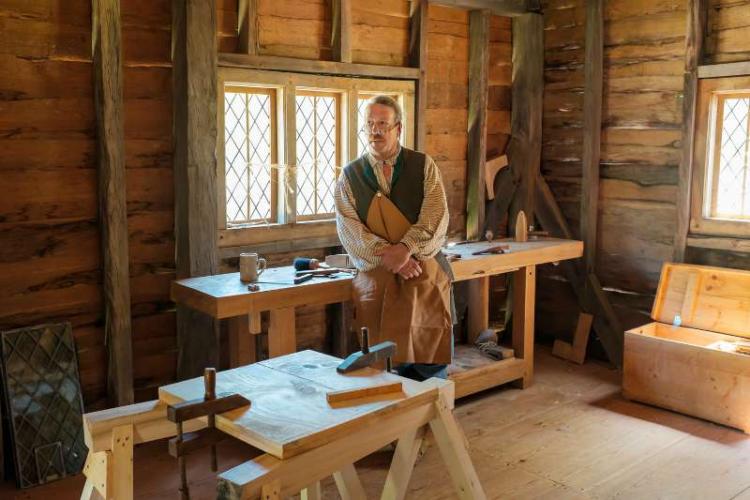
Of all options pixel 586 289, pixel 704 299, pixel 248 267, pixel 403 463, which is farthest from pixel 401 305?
pixel 586 289

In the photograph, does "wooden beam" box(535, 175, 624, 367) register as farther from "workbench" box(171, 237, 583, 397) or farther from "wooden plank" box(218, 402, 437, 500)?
"wooden plank" box(218, 402, 437, 500)

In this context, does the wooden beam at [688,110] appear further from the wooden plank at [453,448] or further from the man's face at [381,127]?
the wooden plank at [453,448]

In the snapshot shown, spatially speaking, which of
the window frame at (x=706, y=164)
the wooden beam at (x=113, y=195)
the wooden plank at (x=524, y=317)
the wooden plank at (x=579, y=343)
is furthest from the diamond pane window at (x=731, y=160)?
the wooden beam at (x=113, y=195)

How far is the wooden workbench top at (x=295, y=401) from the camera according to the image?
1991 mm

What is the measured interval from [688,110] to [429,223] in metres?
2.13

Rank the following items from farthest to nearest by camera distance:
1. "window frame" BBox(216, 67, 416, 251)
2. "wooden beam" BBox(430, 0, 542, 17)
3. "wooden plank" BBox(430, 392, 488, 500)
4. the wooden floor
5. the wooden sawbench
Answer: "wooden beam" BBox(430, 0, 542, 17)
"window frame" BBox(216, 67, 416, 251)
the wooden floor
"wooden plank" BBox(430, 392, 488, 500)
the wooden sawbench

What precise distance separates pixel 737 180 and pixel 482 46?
1.86 metres

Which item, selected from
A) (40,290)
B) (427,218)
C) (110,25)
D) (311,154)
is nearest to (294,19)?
(311,154)

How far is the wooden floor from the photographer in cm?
352

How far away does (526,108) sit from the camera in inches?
221

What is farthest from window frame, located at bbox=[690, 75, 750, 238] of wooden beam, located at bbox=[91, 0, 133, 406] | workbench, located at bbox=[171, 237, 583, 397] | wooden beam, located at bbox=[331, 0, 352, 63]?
wooden beam, located at bbox=[91, 0, 133, 406]

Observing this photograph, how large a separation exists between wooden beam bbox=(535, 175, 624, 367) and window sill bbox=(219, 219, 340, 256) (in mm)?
1756

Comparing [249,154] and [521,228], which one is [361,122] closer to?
[249,154]

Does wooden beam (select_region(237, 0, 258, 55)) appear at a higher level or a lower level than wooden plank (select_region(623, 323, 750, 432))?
higher
